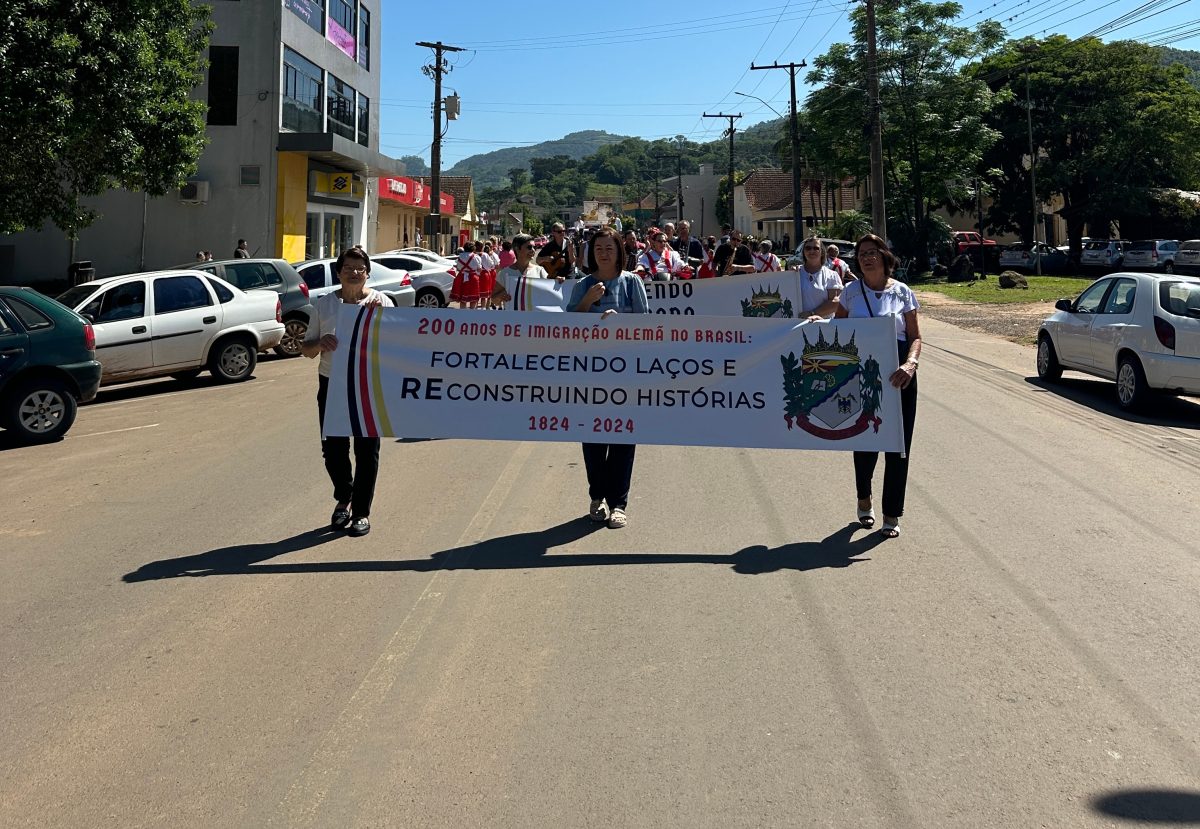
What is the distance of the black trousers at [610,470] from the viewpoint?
709cm

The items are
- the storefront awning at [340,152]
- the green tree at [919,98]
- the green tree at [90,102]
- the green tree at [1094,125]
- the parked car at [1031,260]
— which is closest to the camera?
the green tree at [90,102]

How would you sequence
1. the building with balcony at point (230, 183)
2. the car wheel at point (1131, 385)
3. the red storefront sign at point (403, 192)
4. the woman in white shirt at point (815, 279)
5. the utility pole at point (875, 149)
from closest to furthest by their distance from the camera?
the woman in white shirt at point (815, 279)
the car wheel at point (1131, 385)
the utility pole at point (875, 149)
the building with balcony at point (230, 183)
the red storefront sign at point (403, 192)

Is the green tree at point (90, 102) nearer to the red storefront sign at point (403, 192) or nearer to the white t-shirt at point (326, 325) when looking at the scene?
the white t-shirt at point (326, 325)

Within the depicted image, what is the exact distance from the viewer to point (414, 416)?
6.97 metres

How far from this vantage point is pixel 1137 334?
1230cm

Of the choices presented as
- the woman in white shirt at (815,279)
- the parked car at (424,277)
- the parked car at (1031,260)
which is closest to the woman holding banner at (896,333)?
the woman in white shirt at (815,279)

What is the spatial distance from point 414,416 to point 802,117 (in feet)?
155

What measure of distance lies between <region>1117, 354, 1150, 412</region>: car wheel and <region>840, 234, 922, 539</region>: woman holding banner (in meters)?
6.63

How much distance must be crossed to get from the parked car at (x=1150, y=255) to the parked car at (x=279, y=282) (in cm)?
3868

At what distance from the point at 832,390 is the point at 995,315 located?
21893mm

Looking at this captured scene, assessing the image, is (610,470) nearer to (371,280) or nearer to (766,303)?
(766,303)

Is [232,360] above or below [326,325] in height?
below

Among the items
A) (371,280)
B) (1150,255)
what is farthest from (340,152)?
(1150,255)

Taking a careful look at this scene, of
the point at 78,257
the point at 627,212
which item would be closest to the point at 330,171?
the point at 78,257
